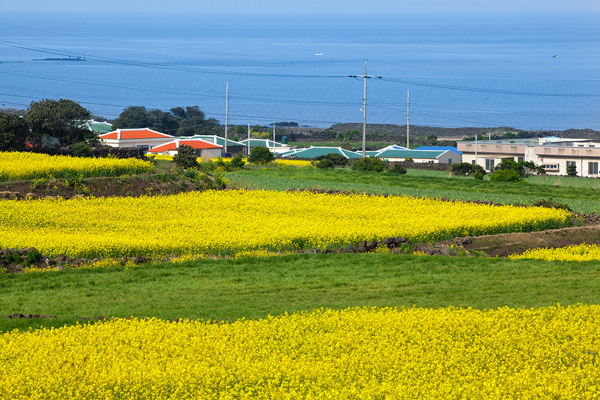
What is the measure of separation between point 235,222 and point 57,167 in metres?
14.9

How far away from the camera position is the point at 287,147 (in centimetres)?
12488

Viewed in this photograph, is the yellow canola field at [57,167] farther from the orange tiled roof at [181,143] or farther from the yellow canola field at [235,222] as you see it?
the orange tiled roof at [181,143]

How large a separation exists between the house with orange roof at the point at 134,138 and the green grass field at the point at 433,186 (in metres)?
46.4

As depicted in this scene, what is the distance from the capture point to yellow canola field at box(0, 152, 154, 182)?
37812mm

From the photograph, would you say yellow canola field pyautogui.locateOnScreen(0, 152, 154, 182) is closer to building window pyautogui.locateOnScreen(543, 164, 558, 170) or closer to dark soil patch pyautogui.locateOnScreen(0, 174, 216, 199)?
dark soil patch pyautogui.locateOnScreen(0, 174, 216, 199)

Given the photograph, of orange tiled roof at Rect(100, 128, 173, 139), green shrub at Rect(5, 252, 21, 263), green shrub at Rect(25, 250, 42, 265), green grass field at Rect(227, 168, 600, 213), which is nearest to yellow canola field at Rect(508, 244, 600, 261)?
green grass field at Rect(227, 168, 600, 213)

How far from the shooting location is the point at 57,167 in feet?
129

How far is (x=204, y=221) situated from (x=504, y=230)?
13075mm

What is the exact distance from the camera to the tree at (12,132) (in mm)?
48969

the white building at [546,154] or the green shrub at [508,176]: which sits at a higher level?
the white building at [546,154]

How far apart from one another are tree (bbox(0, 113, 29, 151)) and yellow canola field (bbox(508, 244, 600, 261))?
3733 cm

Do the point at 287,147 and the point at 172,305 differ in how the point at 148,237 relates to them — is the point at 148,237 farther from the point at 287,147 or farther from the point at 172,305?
the point at 287,147

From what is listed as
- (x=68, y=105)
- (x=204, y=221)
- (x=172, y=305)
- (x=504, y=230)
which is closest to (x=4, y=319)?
(x=172, y=305)

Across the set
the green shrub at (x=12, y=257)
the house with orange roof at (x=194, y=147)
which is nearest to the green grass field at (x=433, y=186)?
the green shrub at (x=12, y=257)
